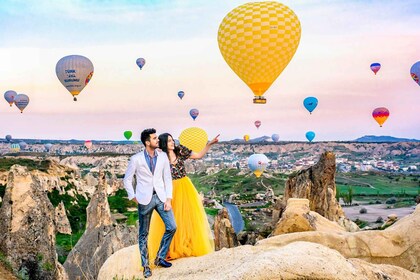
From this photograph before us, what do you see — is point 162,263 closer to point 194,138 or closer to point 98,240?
point 194,138

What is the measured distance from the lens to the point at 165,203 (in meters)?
6.92

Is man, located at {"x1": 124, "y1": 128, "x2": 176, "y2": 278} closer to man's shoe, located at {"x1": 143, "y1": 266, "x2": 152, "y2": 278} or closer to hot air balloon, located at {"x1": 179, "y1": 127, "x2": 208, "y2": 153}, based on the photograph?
man's shoe, located at {"x1": 143, "y1": 266, "x2": 152, "y2": 278}

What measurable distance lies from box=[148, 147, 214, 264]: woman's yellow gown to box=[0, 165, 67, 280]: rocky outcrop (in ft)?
30.3

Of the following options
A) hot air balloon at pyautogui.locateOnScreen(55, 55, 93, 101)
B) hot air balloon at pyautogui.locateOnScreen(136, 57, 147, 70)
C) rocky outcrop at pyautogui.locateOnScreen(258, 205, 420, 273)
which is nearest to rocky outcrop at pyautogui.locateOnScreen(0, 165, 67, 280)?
rocky outcrop at pyautogui.locateOnScreen(258, 205, 420, 273)

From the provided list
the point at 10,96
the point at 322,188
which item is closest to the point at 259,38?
the point at 322,188

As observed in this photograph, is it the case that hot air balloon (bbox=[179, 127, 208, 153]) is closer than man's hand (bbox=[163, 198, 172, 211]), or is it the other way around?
man's hand (bbox=[163, 198, 172, 211])

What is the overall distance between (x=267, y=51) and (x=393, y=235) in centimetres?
1256

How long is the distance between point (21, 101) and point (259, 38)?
5899 cm

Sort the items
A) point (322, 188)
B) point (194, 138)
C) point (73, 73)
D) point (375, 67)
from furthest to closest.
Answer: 1. point (375, 67)
2. point (73, 73)
3. point (322, 188)
4. point (194, 138)

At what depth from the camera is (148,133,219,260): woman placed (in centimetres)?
743

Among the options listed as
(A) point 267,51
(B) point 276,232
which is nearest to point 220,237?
(A) point 267,51

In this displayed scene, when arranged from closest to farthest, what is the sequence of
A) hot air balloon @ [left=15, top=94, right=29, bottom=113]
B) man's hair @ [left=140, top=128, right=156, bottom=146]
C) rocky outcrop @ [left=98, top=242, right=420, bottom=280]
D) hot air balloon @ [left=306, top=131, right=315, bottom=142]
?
rocky outcrop @ [left=98, top=242, right=420, bottom=280]
man's hair @ [left=140, top=128, right=156, bottom=146]
hot air balloon @ [left=15, top=94, right=29, bottom=113]
hot air balloon @ [left=306, top=131, right=315, bottom=142]

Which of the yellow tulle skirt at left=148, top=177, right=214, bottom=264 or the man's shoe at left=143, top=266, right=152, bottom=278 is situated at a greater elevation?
the yellow tulle skirt at left=148, top=177, right=214, bottom=264

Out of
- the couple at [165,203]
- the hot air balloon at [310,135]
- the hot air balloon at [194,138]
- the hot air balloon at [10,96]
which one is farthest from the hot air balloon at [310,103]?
the hot air balloon at [10,96]
